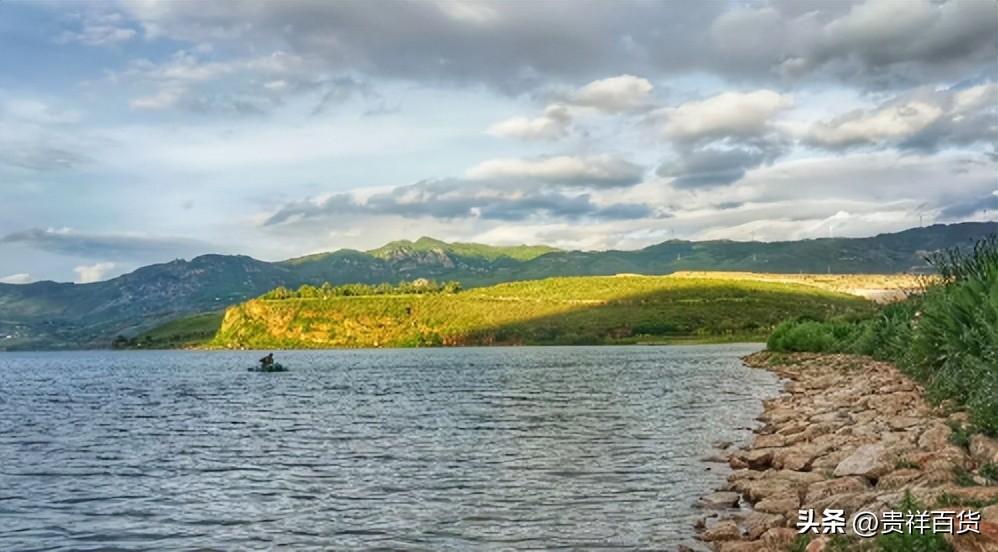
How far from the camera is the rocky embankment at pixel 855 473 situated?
11.5 m

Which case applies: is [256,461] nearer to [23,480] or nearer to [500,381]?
[23,480]

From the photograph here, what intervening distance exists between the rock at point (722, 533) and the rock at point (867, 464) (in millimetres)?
3047

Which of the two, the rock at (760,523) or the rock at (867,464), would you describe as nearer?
the rock at (760,523)

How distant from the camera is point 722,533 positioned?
15000mm

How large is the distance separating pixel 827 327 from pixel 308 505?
78.6 meters

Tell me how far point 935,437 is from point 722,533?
5.59m

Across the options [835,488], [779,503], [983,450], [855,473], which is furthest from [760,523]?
[983,450]

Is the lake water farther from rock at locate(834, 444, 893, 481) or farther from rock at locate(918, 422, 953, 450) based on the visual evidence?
rock at locate(918, 422, 953, 450)

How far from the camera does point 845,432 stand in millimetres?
22906

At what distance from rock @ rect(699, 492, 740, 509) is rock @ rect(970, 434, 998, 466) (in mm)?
5190

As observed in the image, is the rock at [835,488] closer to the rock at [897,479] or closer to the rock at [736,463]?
the rock at [897,479]

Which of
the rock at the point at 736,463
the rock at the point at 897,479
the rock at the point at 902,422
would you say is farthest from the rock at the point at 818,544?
the rock at the point at 736,463

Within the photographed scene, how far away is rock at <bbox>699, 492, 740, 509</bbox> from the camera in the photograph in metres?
18.0

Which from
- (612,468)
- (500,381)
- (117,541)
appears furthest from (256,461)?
(500,381)
